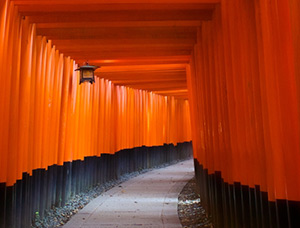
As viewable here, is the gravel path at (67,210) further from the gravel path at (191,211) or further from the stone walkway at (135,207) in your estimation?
the gravel path at (191,211)

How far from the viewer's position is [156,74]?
10.9 metres

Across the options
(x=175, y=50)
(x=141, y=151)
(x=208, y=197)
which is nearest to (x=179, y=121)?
(x=141, y=151)

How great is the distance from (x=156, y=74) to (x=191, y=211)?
5170 mm

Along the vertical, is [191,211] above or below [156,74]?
below

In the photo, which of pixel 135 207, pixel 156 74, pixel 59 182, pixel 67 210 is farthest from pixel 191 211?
pixel 156 74

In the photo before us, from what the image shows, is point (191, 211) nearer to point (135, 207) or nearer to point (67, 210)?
point (135, 207)

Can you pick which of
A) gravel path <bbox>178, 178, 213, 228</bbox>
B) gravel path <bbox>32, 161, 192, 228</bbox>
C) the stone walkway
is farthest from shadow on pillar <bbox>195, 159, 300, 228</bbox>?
gravel path <bbox>32, 161, 192, 228</bbox>

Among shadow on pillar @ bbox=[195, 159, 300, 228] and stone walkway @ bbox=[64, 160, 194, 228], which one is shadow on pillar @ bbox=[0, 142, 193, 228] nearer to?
stone walkway @ bbox=[64, 160, 194, 228]

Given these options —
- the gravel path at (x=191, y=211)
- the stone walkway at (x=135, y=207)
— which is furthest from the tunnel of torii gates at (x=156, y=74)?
the stone walkway at (x=135, y=207)

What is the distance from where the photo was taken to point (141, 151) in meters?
14.4

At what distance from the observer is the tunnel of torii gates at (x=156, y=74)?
255 centimetres

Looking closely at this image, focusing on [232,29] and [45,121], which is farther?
[45,121]

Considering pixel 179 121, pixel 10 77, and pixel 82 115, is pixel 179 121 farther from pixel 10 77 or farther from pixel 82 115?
pixel 10 77

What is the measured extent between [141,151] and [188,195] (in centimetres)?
546
